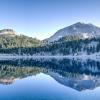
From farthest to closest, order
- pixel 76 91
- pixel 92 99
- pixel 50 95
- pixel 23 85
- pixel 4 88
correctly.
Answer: pixel 23 85 → pixel 4 88 → pixel 76 91 → pixel 50 95 → pixel 92 99

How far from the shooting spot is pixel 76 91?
46.5m

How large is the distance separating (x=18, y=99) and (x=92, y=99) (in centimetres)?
1000

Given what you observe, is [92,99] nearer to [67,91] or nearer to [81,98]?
[81,98]

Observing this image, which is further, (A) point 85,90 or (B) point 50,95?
(A) point 85,90

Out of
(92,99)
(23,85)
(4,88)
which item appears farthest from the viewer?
(23,85)

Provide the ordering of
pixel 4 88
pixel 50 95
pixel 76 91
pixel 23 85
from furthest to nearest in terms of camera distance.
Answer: pixel 23 85
pixel 4 88
pixel 76 91
pixel 50 95

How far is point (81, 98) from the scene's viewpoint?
132 feet

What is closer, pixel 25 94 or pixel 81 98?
pixel 81 98

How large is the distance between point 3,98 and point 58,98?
7684 mm

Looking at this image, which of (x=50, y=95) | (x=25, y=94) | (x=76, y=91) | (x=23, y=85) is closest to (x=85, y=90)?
(x=76, y=91)

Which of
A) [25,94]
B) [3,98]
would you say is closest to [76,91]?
[25,94]

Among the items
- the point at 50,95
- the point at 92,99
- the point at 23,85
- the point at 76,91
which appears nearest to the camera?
the point at 92,99

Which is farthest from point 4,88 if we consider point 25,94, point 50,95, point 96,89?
point 96,89

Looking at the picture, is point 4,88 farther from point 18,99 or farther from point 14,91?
point 18,99
